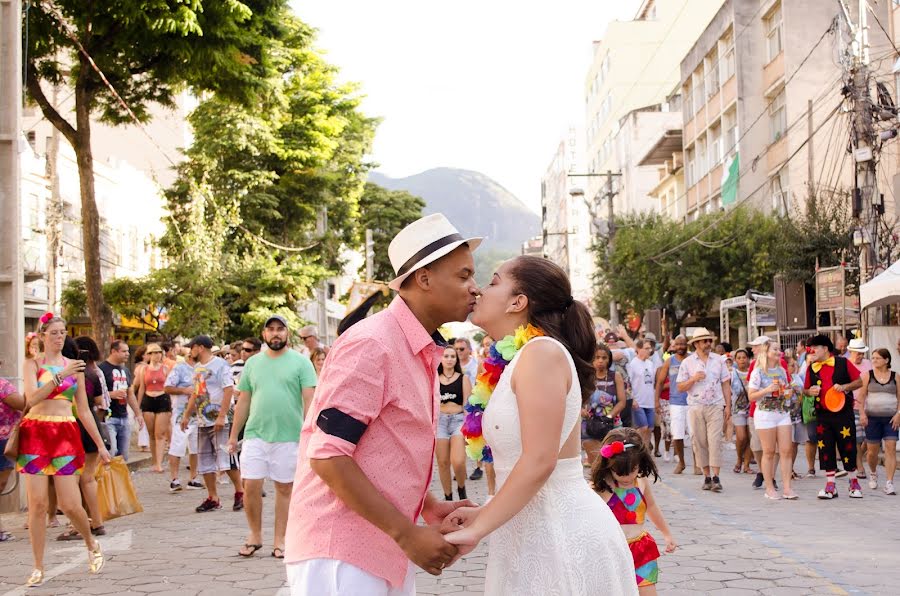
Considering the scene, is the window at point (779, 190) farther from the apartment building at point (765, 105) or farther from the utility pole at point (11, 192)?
the utility pole at point (11, 192)

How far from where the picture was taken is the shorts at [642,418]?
15836 millimetres

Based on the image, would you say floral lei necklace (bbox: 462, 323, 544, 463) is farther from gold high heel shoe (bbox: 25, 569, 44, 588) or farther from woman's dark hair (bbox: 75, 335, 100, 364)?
woman's dark hair (bbox: 75, 335, 100, 364)

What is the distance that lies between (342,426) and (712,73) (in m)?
46.1

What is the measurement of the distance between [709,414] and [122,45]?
12184 millimetres

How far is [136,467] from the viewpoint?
1788cm

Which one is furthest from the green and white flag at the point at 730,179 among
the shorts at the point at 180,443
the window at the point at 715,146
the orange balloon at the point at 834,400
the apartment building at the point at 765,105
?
the shorts at the point at 180,443

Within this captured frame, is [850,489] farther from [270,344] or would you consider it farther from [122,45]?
[122,45]

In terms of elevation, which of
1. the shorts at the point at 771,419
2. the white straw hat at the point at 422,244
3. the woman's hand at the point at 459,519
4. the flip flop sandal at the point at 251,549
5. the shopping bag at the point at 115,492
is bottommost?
the flip flop sandal at the point at 251,549

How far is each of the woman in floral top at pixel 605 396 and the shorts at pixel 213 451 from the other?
409 centimetres

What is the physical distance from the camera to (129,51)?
19.7 m

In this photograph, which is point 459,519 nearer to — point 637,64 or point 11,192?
point 11,192

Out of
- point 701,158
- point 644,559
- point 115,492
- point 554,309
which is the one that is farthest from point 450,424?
point 701,158

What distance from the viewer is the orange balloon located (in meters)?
13.6

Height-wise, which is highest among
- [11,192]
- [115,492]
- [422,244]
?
[11,192]
